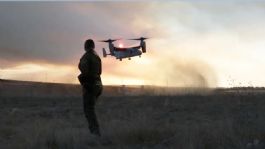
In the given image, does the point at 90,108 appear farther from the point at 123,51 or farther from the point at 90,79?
the point at 123,51

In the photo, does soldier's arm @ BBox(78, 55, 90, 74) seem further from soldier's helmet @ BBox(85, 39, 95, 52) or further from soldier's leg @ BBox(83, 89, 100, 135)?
soldier's leg @ BBox(83, 89, 100, 135)

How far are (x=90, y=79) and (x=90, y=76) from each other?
2.6 inches

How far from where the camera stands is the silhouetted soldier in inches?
553

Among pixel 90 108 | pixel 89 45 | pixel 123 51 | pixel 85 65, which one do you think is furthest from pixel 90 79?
pixel 123 51

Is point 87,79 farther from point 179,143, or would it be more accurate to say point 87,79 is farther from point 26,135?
point 179,143

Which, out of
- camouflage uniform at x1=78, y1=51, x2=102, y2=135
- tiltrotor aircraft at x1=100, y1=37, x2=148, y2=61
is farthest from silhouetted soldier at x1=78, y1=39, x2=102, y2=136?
tiltrotor aircraft at x1=100, y1=37, x2=148, y2=61

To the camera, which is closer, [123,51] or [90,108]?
[90,108]

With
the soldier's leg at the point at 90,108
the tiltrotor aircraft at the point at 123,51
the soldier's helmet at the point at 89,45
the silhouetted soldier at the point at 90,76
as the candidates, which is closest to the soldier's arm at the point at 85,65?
the silhouetted soldier at the point at 90,76

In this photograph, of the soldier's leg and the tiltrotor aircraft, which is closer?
the soldier's leg

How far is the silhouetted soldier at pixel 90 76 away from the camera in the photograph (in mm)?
14055

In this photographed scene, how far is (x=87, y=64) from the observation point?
46.1 ft

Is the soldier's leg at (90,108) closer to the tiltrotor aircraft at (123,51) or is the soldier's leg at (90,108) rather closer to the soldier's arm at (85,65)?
the soldier's arm at (85,65)

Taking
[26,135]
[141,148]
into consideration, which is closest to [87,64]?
[26,135]

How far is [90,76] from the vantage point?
14109 millimetres
